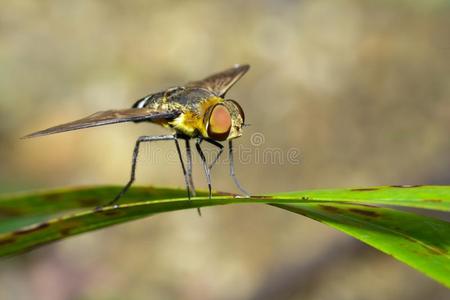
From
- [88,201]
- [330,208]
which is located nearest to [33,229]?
[88,201]

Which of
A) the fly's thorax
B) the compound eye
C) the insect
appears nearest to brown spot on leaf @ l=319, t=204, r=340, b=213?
the insect

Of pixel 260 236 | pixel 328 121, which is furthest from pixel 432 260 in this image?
pixel 328 121

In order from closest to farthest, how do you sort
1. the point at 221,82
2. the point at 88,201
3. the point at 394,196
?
1. the point at 394,196
2. the point at 88,201
3. the point at 221,82

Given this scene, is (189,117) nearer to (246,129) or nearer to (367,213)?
(367,213)

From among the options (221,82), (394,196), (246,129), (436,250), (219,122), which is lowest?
(436,250)

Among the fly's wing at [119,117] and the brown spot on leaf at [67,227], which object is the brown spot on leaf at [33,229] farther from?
the fly's wing at [119,117]

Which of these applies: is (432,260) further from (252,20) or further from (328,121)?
(252,20)
